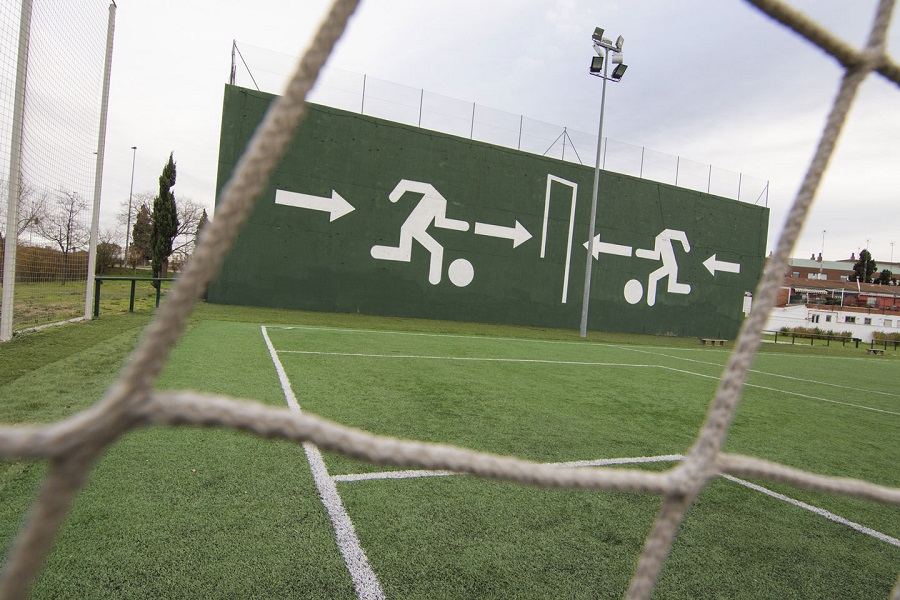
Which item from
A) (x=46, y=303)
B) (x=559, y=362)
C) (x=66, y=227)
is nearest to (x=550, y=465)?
(x=559, y=362)

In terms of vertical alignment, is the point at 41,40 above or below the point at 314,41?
above

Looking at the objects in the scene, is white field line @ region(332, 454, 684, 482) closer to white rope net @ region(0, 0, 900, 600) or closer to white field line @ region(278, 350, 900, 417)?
white rope net @ region(0, 0, 900, 600)

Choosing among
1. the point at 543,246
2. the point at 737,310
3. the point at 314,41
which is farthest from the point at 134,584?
the point at 737,310

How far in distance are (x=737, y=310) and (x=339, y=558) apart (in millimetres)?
19348

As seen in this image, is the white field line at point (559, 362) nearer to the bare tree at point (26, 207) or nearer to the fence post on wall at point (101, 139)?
the bare tree at point (26, 207)

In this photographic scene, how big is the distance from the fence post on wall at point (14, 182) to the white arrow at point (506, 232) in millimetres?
10042

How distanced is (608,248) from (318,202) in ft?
28.9

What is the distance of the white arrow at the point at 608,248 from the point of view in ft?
50.1

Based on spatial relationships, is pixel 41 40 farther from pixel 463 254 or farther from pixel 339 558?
pixel 463 254

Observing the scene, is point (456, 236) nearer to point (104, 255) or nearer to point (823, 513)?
point (104, 255)

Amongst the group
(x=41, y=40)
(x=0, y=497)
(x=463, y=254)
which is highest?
(x=41, y=40)

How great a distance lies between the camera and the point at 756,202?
18469 mm

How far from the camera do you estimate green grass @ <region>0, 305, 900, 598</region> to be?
167cm

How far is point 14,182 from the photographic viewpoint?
16.5 feet
